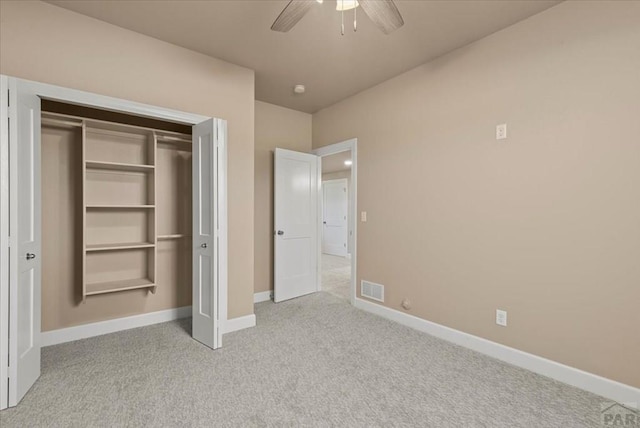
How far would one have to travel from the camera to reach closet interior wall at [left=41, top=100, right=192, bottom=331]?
2693 mm

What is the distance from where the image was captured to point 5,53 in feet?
7.05

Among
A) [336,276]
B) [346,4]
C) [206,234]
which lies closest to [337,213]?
[336,276]

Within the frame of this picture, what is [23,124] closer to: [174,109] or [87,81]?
[87,81]

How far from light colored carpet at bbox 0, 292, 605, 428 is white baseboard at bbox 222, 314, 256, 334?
0.16m

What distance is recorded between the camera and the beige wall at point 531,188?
77.0 inches

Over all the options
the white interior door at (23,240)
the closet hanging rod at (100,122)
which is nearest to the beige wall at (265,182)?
the closet hanging rod at (100,122)

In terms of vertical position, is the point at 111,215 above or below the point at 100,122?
below

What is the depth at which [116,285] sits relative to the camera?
9.63 feet

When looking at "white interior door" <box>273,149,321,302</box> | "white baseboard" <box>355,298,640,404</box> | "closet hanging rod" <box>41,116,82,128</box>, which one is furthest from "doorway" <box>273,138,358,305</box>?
"closet hanging rod" <box>41,116,82,128</box>

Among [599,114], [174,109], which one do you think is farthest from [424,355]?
[174,109]

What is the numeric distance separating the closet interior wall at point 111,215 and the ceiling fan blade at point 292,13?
6.44 feet

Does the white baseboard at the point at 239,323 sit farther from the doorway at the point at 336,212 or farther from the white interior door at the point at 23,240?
the doorway at the point at 336,212

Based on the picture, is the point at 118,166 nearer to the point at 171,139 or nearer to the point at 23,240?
the point at 171,139

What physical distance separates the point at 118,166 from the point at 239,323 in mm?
2063
